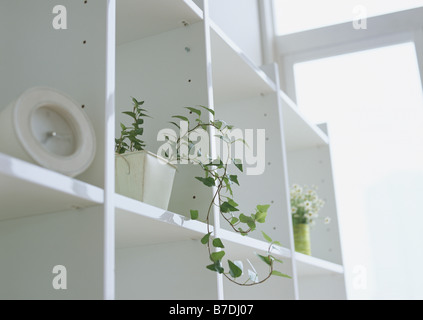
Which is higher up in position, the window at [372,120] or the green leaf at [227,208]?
the window at [372,120]

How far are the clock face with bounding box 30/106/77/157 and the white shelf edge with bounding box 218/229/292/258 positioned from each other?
47 cm

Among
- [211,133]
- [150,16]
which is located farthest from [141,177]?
[150,16]

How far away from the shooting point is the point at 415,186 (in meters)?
2.53

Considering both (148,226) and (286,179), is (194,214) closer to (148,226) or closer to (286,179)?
(148,226)

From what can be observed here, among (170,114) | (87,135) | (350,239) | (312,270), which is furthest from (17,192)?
(350,239)

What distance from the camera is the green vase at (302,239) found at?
208 cm

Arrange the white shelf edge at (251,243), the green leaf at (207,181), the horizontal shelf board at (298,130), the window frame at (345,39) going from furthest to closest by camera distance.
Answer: the window frame at (345,39), the horizontal shelf board at (298,130), the white shelf edge at (251,243), the green leaf at (207,181)

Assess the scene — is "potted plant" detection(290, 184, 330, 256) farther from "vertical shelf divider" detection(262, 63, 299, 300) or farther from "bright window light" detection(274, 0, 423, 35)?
"bright window light" detection(274, 0, 423, 35)

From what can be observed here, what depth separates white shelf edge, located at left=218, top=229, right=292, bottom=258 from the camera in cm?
128

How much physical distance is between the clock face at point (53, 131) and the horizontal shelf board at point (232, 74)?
0.62 meters

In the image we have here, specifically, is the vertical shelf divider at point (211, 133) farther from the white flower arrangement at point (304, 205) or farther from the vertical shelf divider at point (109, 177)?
the white flower arrangement at point (304, 205)

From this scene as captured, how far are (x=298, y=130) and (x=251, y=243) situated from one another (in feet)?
2.94

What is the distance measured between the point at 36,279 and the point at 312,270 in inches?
54.1

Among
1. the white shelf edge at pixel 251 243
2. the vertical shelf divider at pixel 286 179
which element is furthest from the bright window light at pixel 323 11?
the white shelf edge at pixel 251 243
